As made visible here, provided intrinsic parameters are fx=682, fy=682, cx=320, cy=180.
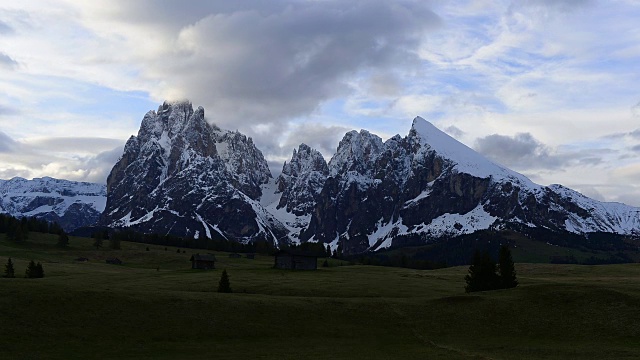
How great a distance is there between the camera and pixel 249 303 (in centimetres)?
7262

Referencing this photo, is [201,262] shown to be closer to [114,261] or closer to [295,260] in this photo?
[295,260]

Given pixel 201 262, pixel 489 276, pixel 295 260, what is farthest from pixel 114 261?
pixel 489 276

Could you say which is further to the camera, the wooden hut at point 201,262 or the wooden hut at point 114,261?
the wooden hut at point 114,261

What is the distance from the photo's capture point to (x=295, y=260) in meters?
158

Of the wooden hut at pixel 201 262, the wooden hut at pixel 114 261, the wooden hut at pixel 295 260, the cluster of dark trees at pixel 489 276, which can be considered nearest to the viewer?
the cluster of dark trees at pixel 489 276

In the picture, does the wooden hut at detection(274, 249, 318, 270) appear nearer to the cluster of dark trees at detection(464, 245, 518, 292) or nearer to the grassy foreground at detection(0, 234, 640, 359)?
the cluster of dark trees at detection(464, 245, 518, 292)

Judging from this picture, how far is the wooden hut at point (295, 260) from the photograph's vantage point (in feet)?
516

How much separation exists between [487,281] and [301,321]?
35.1 metres

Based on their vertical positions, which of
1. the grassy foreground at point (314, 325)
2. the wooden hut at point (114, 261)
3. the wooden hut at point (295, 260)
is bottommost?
the grassy foreground at point (314, 325)

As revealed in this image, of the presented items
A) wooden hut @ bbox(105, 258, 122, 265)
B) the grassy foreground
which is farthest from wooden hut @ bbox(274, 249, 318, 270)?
the grassy foreground

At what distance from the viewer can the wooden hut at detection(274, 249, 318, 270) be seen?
15725cm

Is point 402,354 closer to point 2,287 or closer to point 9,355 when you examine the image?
point 9,355

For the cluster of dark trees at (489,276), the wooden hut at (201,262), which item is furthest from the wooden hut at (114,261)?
the cluster of dark trees at (489,276)

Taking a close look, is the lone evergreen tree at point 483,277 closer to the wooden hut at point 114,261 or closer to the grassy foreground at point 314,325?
the grassy foreground at point 314,325
